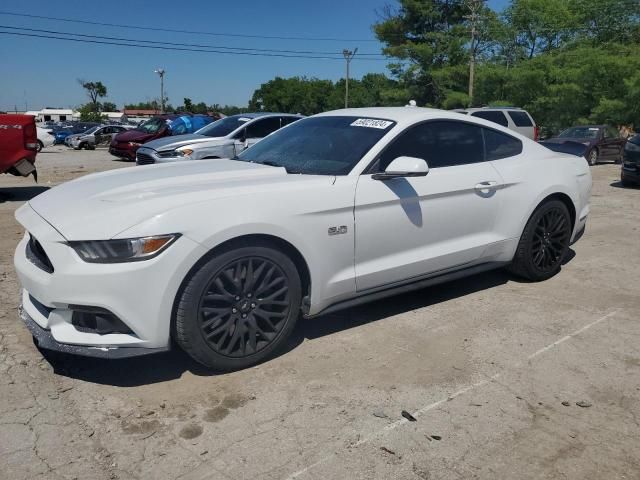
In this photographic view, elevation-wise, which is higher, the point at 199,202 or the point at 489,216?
the point at 199,202

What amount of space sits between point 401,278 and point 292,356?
98cm

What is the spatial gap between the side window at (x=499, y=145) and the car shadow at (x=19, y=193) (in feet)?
28.1

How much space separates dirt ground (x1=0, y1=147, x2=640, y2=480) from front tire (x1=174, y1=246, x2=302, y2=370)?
17 centimetres

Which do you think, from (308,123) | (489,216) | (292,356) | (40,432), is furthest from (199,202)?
(489,216)

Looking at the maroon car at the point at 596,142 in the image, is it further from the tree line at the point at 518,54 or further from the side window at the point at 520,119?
the tree line at the point at 518,54

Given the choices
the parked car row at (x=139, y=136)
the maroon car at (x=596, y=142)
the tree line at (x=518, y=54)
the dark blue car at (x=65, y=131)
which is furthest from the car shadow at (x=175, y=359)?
the dark blue car at (x=65, y=131)

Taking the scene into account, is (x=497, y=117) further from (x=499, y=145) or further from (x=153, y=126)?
(x=499, y=145)

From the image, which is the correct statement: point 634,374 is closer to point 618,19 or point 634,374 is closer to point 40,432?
point 40,432

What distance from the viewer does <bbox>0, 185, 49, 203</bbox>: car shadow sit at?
10075 millimetres

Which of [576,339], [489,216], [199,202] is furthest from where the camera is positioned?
[489,216]

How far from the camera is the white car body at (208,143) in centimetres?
1027

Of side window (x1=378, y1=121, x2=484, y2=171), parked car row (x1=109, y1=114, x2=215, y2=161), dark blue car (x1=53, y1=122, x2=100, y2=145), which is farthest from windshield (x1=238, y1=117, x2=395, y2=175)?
dark blue car (x1=53, y1=122, x2=100, y2=145)

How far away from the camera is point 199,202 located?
3.16 metres

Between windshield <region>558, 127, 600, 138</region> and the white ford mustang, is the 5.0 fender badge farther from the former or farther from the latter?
windshield <region>558, 127, 600, 138</region>
